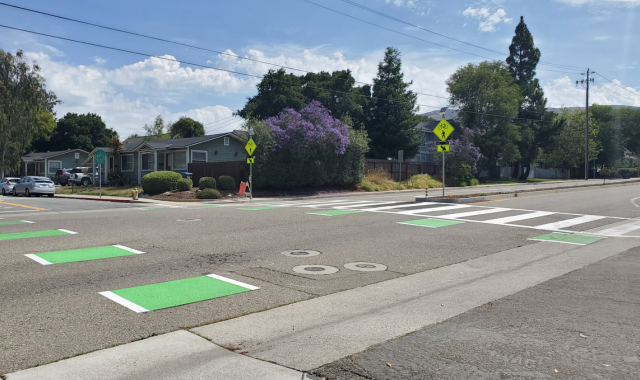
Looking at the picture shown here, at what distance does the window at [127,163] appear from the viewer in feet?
141

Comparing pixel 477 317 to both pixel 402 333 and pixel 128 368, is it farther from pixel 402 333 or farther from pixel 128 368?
pixel 128 368

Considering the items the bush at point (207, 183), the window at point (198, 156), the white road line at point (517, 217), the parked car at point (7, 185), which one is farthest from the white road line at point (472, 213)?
the parked car at point (7, 185)

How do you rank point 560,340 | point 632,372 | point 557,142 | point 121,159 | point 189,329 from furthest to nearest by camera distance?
1. point 557,142
2. point 121,159
3. point 189,329
4. point 560,340
5. point 632,372

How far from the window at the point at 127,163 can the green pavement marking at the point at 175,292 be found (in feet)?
128

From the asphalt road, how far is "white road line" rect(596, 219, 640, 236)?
0.20 meters

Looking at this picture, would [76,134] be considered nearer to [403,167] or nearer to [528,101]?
[403,167]

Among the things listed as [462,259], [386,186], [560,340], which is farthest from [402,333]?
[386,186]

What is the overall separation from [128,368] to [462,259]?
6891mm

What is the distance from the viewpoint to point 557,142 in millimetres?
63219

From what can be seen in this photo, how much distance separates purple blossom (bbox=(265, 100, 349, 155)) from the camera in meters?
30.7

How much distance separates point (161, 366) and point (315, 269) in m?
4.14

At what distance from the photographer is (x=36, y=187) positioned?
32.5 metres

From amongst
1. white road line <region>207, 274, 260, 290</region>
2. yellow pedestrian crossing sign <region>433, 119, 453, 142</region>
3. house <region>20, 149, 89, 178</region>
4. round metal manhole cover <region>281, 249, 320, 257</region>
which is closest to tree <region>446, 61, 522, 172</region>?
yellow pedestrian crossing sign <region>433, 119, 453, 142</region>

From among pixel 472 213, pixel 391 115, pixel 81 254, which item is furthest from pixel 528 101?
pixel 81 254
